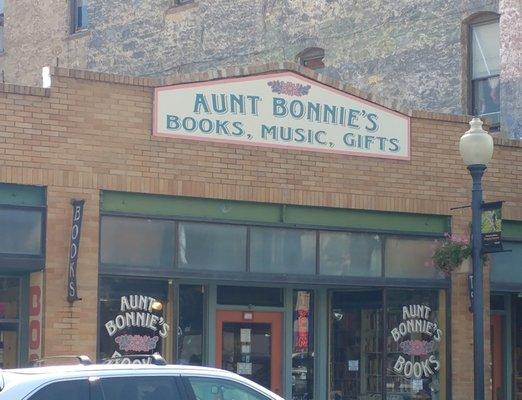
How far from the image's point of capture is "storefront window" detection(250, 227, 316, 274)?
17203 millimetres

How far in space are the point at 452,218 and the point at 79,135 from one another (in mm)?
6167

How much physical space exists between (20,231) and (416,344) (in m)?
6.56

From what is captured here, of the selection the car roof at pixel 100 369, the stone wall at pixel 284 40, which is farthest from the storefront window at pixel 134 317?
the stone wall at pixel 284 40

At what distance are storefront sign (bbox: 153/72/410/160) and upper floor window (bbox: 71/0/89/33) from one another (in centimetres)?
1305

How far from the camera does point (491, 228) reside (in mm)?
14984

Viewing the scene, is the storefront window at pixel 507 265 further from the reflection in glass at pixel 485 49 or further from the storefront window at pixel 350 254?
the reflection in glass at pixel 485 49

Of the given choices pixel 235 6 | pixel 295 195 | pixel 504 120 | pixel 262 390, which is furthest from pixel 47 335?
pixel 235 6

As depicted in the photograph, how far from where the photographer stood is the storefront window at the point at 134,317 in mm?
16016

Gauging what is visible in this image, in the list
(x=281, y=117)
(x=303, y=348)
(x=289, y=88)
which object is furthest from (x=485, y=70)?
(x=303, y=348)

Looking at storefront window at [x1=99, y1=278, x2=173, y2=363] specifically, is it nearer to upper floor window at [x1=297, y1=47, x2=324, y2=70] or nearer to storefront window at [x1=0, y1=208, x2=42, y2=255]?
storefront window at [x1=0, y1=208, x2=42, y2=255]

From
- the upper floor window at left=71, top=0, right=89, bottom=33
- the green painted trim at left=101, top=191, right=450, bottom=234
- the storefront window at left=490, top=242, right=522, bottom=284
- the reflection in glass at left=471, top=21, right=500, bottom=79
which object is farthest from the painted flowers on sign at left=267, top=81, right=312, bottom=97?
the upper floor window at left=71, top=0, right=89, bottom=33

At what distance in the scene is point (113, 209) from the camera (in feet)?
52.5

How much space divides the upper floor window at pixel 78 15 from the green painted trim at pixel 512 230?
45.5 ft

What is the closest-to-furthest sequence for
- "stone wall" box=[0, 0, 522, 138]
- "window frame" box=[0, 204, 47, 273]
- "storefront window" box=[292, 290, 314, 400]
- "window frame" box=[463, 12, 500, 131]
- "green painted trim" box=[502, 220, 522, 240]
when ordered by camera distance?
"window frame" box=[0, 204, 47, 273], "storefront window" box=[292, 290, 314, 400], "green painted trim" box=[502, 220, 522, 240], "window frame" box=[463, 12, 500, 131], "stone wall" box=[0, 0, 522, 138]
